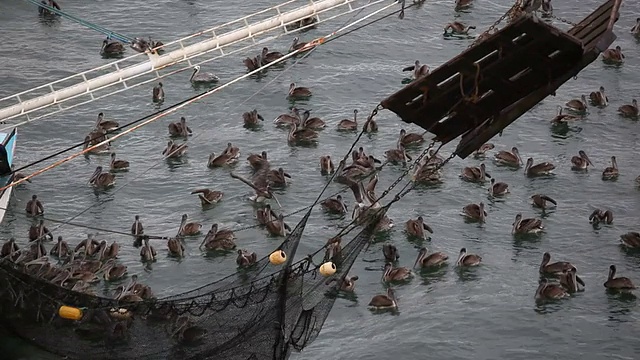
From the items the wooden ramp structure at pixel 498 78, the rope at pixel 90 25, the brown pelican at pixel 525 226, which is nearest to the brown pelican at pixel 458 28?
the rope at pixel 90 25

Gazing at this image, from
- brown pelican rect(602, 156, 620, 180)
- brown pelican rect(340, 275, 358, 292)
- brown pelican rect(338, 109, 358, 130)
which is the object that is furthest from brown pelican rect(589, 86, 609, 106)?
brown pelican rect(340, 275, 358, 292)

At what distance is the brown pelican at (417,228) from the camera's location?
28484 mm

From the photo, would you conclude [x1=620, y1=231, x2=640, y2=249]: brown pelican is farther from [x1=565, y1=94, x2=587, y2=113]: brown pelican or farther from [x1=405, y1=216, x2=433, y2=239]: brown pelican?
[x1=565, y1=94, x2=587, y2=113]: brown pelican

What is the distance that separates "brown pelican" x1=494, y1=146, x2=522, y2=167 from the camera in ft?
105

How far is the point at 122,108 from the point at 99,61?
2.99m

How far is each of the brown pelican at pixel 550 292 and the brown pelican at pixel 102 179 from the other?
33.1 feet

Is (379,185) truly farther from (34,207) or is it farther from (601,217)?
(34,207)

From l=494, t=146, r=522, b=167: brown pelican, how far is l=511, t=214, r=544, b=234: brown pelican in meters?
3.15

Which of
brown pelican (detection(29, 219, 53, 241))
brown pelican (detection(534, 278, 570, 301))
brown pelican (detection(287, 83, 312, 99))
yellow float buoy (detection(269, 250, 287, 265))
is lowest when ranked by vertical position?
brown pelican (detection(534, 278, 570, 301))

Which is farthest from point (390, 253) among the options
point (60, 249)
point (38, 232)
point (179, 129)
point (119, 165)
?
point (179, 129)

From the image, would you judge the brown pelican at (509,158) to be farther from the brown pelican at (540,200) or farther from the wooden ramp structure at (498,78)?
the wooden ramp structure at (498,78)

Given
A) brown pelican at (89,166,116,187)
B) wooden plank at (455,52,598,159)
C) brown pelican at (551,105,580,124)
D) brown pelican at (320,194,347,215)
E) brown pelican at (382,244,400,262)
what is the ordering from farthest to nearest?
1. brown pelican at (551,105,580,124)
2. brown pelican at (89,166,116,187)
3. brown pelican at (320,194,347,215)
4. brown pelican at (382,244,400,262)
5. wooden plank at (455,52,598,159)

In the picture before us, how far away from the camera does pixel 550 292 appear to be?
86.0 feet

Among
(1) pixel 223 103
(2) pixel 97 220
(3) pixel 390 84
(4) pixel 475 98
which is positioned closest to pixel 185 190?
(2) pixel 97 220
